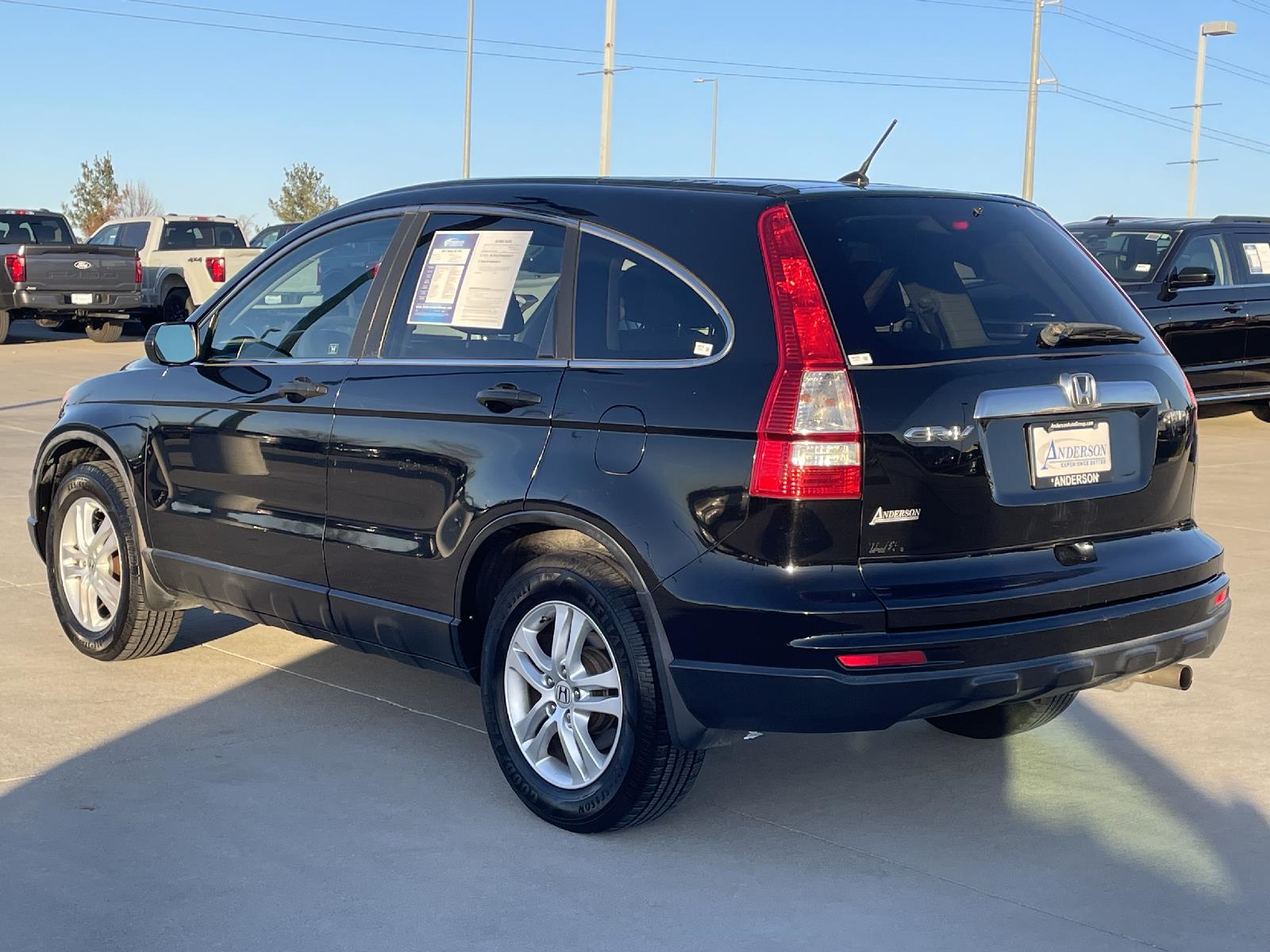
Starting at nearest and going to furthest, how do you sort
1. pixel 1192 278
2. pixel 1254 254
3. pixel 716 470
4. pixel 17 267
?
pixel 716 470, pixel 1192 278, pixel 1254 254, pixel 17 267

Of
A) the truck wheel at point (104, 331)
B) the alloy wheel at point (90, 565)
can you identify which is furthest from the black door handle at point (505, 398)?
the truck wheel at point (104, 331)

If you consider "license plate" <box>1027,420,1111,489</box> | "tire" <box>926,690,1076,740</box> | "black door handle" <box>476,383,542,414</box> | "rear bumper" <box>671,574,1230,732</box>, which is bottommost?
"tire" <box>926,690,1076,740</box>

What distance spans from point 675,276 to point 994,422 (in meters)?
0.91

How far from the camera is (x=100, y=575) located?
596 centimetres

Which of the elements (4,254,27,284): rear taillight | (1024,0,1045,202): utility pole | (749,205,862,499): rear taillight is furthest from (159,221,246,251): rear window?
(749,205,862,499): rear taillight

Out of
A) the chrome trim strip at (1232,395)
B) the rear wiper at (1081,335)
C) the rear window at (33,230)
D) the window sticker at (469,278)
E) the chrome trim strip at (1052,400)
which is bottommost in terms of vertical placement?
the chrome trim strip at (1232,395)

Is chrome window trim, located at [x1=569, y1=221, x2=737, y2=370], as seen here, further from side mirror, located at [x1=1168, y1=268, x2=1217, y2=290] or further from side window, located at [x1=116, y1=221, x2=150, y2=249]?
side window, located at [x1=116, y1=221, x2=150, y2=249]

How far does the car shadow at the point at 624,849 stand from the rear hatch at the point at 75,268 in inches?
784

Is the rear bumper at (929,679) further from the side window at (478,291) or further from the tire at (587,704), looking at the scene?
the side window at (478,291)

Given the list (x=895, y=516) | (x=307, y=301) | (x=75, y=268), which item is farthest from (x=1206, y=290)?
(x=75, y=268)

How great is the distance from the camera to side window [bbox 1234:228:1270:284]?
47.4ft

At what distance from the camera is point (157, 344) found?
17.8 ft

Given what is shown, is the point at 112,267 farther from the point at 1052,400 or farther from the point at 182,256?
the point at 1052,400

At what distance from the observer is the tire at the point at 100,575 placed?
5773mm
